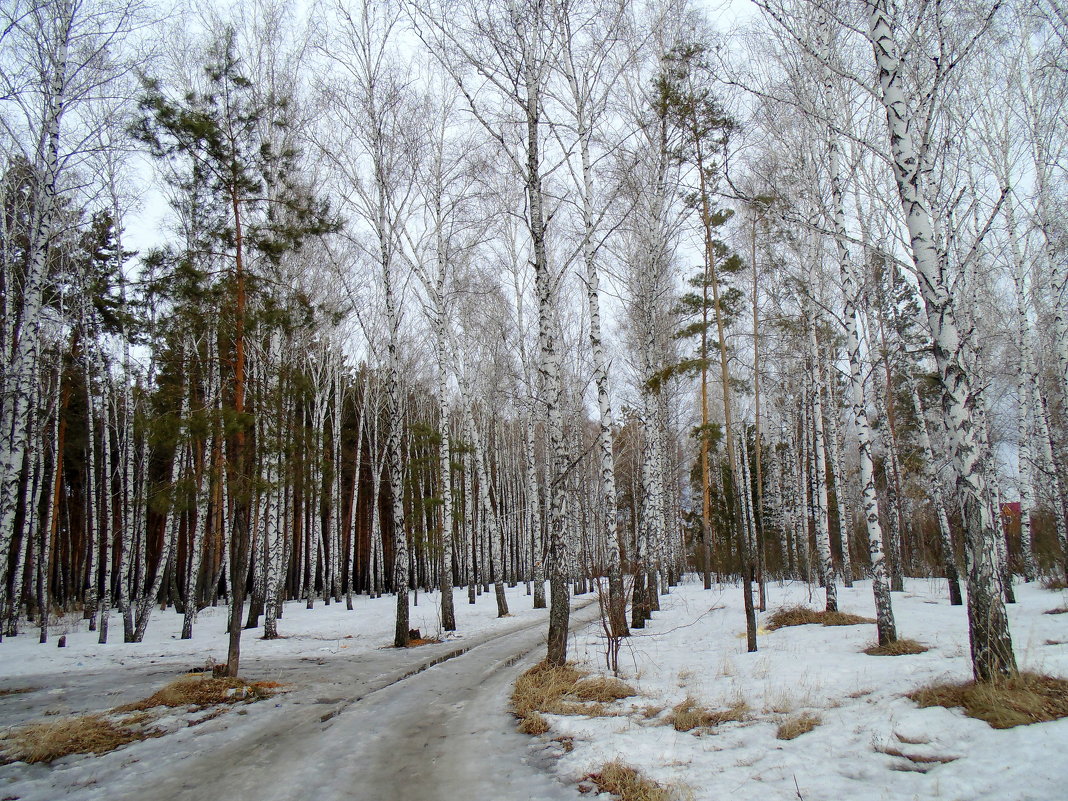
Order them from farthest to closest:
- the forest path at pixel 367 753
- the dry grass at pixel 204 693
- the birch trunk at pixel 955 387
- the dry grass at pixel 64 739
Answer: the dry grass at pixel 204 693
the dry grass at pixel 64 739
the birch trunk at pixel 955 387
the forest path at pixel 367 753

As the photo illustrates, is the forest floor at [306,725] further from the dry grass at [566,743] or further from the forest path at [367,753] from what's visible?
the dry grass at [566,743]

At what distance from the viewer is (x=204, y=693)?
6.99 metres

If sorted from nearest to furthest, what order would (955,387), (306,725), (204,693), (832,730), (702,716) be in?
1. (832,730)
2. (955,387)
3. (702,716)
4. (306,725)
5. (204,693)

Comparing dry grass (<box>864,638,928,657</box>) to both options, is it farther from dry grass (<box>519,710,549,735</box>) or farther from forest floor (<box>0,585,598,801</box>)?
forest floor (<box>0,585,598,801</box>)

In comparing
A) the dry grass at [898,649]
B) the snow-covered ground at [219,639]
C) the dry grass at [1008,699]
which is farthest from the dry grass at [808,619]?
the snow-covered ground at [219,639]

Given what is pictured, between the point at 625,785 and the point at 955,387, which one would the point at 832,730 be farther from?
the point at 955,387

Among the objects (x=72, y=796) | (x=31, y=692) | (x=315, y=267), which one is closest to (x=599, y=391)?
(x=72, y=796)

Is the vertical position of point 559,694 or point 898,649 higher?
point 898,649

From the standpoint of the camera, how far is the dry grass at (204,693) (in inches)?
261

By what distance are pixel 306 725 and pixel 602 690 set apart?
3230mm

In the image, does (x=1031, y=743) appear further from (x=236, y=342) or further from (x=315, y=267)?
(x=315, y=267)

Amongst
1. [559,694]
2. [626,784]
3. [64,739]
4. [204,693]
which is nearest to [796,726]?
[626,784]

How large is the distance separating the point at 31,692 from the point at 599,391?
9.19m

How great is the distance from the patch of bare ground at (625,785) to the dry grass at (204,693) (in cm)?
497
